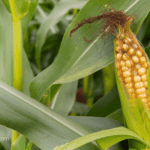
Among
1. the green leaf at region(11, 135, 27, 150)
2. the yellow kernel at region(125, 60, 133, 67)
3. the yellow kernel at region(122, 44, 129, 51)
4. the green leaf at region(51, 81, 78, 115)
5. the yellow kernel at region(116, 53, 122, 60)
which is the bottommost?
the green leaf at region(51, 81, 78, 115)

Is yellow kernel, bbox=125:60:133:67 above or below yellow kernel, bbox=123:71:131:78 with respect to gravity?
above

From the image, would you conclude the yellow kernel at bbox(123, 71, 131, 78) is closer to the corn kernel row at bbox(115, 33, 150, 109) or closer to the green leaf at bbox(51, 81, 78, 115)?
the corn kernel row at bbox(115, 33, 150, 109)

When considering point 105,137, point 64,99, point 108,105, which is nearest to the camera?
point 105,137

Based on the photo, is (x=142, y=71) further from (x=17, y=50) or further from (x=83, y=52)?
(x=17, y=50)

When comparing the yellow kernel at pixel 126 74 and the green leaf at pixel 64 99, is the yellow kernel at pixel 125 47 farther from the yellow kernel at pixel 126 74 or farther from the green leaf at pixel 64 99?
the green leaf at pixel 64 99

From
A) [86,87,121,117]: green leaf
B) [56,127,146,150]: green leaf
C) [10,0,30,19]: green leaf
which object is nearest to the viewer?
[56,127,146,150]: green leaf

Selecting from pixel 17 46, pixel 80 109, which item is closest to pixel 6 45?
pixel 17 46

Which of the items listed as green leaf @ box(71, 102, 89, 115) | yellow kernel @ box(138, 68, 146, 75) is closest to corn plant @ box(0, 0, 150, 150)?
yellow kernel @ box(138, 68, 146, 75)
